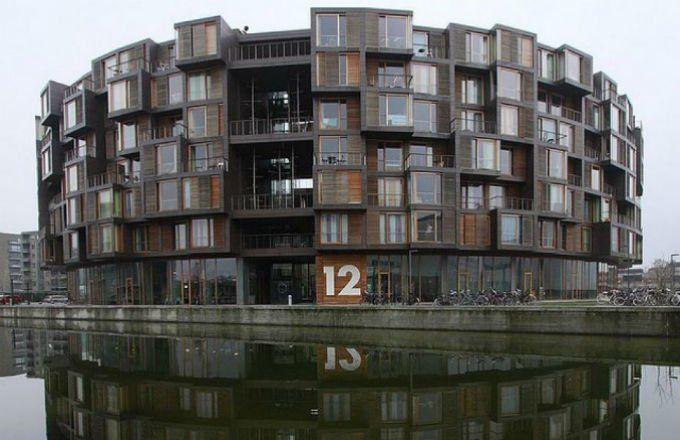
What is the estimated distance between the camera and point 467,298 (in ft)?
106

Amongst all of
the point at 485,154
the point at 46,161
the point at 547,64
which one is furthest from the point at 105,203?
the point at 547,64

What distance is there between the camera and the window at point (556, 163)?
41.7 meters

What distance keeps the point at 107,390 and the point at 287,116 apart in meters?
32.5

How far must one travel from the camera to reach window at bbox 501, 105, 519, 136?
39.8 m

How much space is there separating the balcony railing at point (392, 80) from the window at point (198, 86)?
1301cm

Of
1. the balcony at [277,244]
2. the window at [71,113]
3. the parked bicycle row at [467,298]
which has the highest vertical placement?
the window at [71,113]

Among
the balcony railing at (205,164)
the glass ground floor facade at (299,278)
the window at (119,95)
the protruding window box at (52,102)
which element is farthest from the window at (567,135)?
the protruding window box at (52,102)

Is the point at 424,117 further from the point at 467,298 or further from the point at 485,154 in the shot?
the point at 467,298

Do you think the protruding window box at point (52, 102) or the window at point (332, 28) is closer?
the window at point (332, 28)

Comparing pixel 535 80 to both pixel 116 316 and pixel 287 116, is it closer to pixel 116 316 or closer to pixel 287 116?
pixel 287 116

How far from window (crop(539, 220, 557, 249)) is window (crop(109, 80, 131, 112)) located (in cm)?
3579

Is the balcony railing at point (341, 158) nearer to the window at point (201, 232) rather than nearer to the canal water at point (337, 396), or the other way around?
the window at point (201, 232)

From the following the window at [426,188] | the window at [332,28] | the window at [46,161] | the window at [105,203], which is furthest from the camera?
the window at [46,161]

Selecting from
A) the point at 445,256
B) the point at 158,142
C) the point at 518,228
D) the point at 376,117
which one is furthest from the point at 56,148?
the point at 518,228
